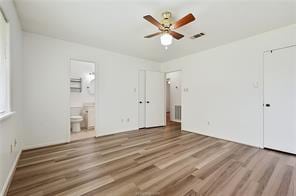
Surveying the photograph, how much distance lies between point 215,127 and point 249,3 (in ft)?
9.55

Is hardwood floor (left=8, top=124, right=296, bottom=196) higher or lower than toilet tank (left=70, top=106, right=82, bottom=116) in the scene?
lower

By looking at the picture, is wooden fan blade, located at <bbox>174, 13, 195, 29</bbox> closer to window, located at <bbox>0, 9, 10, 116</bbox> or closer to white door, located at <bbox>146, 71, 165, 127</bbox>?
window, located at <bbox>0, 9, 10, 116</bbox>

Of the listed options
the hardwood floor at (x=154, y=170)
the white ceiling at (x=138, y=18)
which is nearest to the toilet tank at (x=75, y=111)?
the hardwood floor at (x=154, y=170)

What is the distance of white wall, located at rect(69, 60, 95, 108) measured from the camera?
17.1ft

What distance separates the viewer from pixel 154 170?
85.1 inches

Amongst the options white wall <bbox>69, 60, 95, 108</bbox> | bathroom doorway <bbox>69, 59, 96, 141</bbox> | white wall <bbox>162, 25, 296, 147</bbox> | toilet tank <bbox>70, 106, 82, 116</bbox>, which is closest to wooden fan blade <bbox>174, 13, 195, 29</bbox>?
white wall <bbox>162, 25, 296, 147</bbox>

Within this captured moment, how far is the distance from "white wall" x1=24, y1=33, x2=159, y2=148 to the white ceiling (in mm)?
343

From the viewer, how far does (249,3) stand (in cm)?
207

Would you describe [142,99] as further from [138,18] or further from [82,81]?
[138,18]

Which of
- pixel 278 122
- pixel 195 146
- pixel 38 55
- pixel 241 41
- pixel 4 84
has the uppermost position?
pixel 241 41

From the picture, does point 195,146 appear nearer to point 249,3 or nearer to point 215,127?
point 215,127

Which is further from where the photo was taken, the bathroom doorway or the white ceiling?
the bathroom doorway

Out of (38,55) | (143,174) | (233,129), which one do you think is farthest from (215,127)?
(38,55)

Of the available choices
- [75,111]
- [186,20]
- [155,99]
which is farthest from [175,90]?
[186,20]
